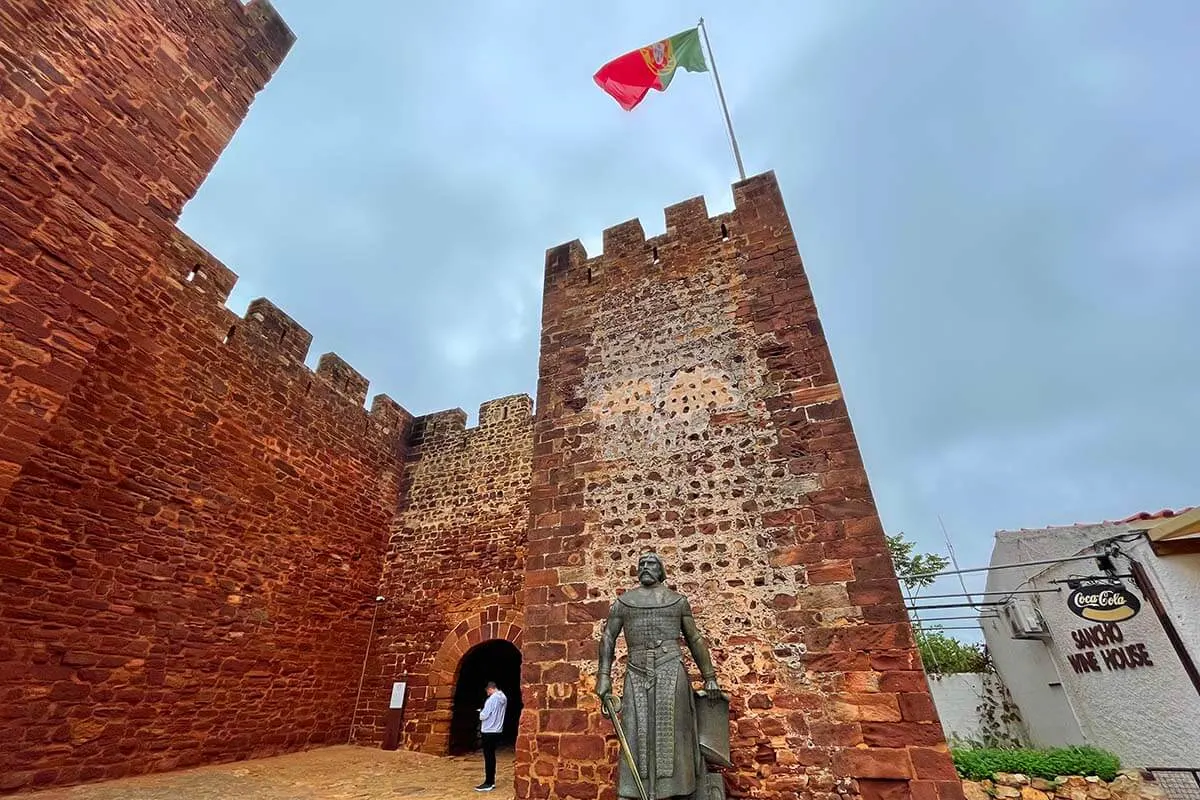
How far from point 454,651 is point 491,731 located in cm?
259

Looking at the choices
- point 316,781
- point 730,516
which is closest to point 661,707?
point 730,516

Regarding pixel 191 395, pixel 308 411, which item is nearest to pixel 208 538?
pixel 191 395

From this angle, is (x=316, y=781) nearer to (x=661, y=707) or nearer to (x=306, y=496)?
(x=306, y=496)

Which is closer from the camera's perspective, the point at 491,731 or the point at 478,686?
the point at 491,731

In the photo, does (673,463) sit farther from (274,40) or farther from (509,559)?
(274,40)

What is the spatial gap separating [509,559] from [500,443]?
89.5 inches

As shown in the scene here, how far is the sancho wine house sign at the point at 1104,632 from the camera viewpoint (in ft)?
18.8

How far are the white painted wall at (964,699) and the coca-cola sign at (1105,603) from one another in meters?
6.75

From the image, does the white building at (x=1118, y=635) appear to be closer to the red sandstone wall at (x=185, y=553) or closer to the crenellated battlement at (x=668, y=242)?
the crenellated battlement at (x=668, y=242)

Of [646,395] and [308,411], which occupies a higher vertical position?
[308,411]

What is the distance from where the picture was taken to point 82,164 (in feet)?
14.0

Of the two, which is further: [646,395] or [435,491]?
[435,491]

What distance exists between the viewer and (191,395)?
7.29 metres

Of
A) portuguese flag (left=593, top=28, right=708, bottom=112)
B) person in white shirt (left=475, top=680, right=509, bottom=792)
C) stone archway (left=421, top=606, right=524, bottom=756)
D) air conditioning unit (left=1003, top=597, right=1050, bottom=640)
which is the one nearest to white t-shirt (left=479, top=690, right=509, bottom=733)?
person in white shirt (left=475, top=680, right=509, bottom=792)
